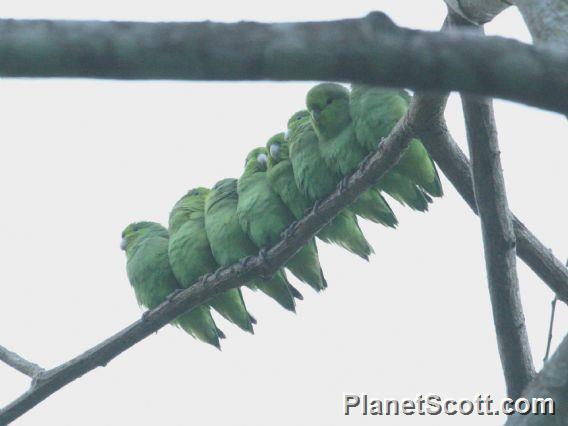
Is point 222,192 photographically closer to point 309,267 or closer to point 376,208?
point 309,267

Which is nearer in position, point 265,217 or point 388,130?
point 388,130

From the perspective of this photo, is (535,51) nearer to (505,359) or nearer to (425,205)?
(505,359)

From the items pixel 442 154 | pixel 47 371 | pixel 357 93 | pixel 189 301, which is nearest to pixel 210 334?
pixel 189 301

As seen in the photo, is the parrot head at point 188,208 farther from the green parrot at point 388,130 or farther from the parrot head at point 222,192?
the green parrot at point 388,130

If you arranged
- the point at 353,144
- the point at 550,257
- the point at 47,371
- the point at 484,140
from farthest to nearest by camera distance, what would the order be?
the point at 353,144 → the point at 47,371 → the point at 550,257 → the point at 484,140

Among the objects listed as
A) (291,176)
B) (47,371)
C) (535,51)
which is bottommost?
(535,51)

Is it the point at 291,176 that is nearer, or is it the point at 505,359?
the point at 505,359

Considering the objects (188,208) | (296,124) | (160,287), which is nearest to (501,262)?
(296,124)

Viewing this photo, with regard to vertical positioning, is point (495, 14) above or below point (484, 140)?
above
